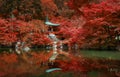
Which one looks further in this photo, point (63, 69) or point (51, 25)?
point (51, 25)

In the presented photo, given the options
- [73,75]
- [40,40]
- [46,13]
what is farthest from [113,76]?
[46,13]

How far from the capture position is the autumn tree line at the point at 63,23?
711 inches

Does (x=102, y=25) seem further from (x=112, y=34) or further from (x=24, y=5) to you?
(x=24, y=5)

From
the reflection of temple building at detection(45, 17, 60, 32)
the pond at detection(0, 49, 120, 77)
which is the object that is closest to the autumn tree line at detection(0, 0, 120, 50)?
the reflection of temple building at detection(45, 17, 60, 32)

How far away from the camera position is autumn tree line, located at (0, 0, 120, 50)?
18047 millimetres

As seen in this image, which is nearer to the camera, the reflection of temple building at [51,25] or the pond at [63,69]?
the pond at [63,69]

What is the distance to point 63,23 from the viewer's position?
26.5 metres

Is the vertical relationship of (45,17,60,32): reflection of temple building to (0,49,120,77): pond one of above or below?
above

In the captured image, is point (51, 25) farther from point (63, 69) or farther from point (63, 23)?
point (63, 69)

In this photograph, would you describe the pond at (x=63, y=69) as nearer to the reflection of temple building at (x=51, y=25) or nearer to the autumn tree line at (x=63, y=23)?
the autumn tree line at (x=63, y=23)

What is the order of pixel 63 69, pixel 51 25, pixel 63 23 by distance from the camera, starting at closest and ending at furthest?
pixel 63 69, pixel 63 23, pixel 51 25

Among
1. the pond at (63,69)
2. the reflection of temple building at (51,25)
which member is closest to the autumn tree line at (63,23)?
the reflection of temple building at (51,25)

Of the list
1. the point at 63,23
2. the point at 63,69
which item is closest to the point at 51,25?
the point at 63,23

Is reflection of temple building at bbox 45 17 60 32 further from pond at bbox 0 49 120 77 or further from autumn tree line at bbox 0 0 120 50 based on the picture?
pond at bbox 0 49 120 77
